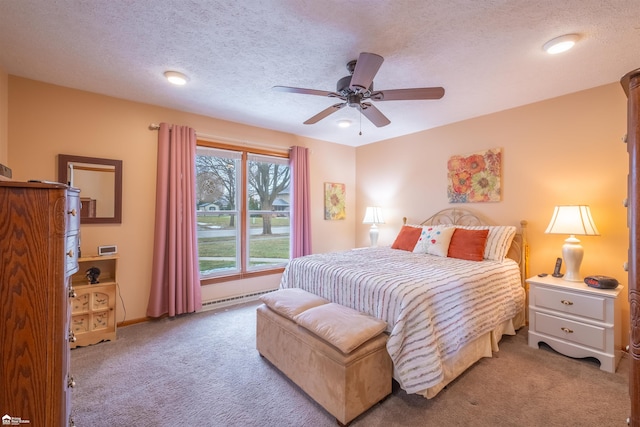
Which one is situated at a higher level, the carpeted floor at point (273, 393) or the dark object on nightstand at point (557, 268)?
the dark object on nightstand at point (557, 268)

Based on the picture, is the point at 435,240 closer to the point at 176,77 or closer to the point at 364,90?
the point at 364,90

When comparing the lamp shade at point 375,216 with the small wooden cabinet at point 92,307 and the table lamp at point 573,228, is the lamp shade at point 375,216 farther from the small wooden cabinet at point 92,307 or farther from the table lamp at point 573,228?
the small wooden cabinet at point 92,307

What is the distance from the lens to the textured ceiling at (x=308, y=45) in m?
1.72

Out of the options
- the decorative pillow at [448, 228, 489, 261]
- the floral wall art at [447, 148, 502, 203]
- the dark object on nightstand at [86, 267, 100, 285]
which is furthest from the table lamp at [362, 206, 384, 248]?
the dark object on nightstand at [86, 267, 100, 285]

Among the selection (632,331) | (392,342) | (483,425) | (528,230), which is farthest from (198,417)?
(528,230)

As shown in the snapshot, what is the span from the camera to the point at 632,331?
2.65ft

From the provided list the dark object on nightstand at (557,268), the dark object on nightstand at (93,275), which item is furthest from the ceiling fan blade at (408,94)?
the dark object on nightstand at (93,275)

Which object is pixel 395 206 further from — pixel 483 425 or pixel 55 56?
pixel 55 56

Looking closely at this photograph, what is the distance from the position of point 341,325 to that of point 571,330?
2.21m

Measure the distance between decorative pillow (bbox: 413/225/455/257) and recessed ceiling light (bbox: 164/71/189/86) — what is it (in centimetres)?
322

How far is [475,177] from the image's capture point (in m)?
3.66

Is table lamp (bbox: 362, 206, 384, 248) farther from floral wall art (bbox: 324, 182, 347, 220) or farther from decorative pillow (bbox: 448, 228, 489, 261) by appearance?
decorative pillow (bbox: 448, 228, 489, 261)

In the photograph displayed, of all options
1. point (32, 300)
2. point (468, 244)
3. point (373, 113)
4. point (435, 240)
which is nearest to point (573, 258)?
point (468, 244)

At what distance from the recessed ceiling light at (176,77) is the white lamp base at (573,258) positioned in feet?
13.3
